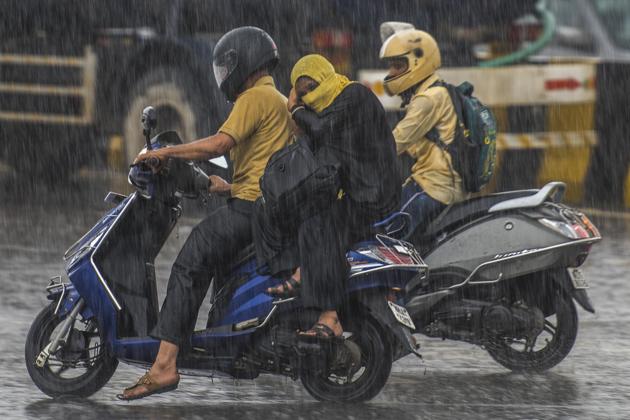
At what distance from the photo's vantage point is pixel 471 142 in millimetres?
8438

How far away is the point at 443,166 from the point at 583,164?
6802mm

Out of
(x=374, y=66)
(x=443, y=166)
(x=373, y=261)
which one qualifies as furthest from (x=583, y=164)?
(x=373, y=261)

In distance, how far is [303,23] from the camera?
15.2 meters

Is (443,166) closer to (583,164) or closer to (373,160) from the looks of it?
(373,160)

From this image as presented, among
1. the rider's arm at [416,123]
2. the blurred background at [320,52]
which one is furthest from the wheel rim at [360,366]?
the blurred background at [320,52]

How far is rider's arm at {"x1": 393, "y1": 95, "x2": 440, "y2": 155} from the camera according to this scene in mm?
8336

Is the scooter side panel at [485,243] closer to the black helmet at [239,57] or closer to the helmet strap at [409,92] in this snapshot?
the helmet strap at [409,92]

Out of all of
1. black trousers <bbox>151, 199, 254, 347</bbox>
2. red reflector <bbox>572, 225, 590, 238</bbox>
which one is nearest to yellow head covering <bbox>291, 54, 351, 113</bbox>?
black trousers <bbox>151, 199, 254, 347</bbox>

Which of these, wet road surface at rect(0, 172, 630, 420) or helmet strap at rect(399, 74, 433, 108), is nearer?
wet road surface at rect(0, 172, 630, 420)

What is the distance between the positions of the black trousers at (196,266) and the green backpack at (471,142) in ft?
4.74

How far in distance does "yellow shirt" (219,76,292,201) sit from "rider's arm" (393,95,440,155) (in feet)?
3.22

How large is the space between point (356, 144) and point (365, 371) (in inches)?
37.0

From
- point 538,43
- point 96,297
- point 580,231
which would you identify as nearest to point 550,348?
point 580,231

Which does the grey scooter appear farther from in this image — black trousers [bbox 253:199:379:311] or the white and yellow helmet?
black trousers [bbox 253:199:379:311]
